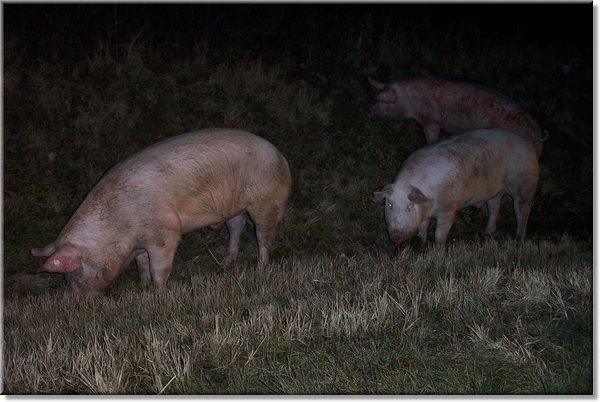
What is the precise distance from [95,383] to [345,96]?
916 cm

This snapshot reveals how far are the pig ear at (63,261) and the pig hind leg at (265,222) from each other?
216 cm

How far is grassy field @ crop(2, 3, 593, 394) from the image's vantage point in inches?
135

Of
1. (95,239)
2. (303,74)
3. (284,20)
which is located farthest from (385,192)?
(284,20)

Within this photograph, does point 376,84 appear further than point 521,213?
Yes

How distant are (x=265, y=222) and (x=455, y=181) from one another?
8.23ft

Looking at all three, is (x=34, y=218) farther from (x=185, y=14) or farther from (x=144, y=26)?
(x=185, y=14)

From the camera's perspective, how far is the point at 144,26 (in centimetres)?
1154

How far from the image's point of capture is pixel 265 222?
23.6 ft

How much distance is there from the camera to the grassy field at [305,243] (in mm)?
3422

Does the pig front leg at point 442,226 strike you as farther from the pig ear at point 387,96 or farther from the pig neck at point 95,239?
the pig neck at point 95,239

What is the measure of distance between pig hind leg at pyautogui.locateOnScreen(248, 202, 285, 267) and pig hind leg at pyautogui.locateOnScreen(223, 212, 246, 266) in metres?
0.45

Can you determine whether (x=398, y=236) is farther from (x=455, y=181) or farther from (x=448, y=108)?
(x=448, y=108)

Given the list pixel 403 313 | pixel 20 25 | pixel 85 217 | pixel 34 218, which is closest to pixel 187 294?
pixel 85 217

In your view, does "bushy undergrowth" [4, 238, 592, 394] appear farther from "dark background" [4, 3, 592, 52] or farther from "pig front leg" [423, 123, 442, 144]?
"dark background" [4, 3, 592, 52]
